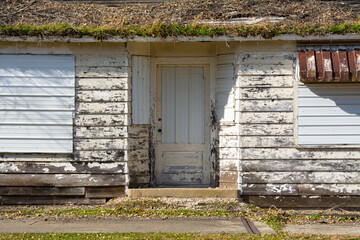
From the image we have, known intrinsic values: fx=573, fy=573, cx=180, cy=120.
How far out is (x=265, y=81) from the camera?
998cm

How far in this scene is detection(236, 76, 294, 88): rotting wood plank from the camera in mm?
9961

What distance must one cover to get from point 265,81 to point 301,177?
178cm

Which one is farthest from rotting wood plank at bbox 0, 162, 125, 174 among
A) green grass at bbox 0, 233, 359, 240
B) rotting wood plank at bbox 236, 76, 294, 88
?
rotting wood plank at bbox 236, 76, 294, 88

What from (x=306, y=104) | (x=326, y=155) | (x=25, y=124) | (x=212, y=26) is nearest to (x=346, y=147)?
(x=326, y=155)

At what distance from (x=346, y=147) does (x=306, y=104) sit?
40.0 inches

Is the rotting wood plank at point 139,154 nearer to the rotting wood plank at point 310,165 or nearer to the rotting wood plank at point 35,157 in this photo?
the rotting wood plank at point 35,157

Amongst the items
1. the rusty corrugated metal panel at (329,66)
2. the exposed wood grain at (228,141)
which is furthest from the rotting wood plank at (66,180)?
the rusty corrugated metal panel at (329,66)

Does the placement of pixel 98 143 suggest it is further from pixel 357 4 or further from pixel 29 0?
pixel 357 4

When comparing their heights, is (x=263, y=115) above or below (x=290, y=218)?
above

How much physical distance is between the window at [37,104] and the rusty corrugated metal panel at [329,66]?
4.00 metres

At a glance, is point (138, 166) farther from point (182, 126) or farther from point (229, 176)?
point (229, 176)

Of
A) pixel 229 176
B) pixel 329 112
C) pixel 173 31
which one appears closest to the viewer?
pixel 173 31

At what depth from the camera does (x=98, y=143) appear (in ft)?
32.9

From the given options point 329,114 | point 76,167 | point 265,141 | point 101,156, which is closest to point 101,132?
point 101,156
